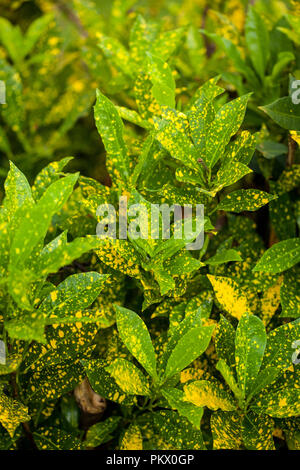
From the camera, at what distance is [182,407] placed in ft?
2.28

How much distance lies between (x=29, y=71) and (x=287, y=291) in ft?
3.76

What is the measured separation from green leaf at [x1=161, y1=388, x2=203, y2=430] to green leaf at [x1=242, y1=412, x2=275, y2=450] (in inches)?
3.9

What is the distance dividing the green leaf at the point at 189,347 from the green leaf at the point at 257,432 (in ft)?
0.50

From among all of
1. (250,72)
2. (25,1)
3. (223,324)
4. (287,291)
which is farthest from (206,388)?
(25,1)

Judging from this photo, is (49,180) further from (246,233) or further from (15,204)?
(246,233)

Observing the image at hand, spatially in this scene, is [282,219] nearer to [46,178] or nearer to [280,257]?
[280,257]

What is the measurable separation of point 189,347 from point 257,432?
19cm

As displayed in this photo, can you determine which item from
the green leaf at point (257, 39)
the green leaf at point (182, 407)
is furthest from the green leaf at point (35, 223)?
the green leaf at point (257, 39)

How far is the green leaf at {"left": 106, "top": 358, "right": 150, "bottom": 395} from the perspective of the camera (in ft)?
2.37

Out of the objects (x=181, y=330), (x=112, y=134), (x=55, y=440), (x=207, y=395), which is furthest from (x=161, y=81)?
(x=55, y=440)

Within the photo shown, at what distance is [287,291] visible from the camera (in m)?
0.85

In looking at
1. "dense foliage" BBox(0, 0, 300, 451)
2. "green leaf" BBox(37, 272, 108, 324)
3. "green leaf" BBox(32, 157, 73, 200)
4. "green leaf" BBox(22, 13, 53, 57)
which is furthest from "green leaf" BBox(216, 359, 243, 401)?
"green leaf" BBox(22, 13, 53, 57)

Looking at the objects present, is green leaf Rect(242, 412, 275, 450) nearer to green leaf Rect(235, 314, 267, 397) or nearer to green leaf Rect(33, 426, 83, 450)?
green leaf Rect(235, 314, 267, 397)

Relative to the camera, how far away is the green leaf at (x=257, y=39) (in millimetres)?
1129
